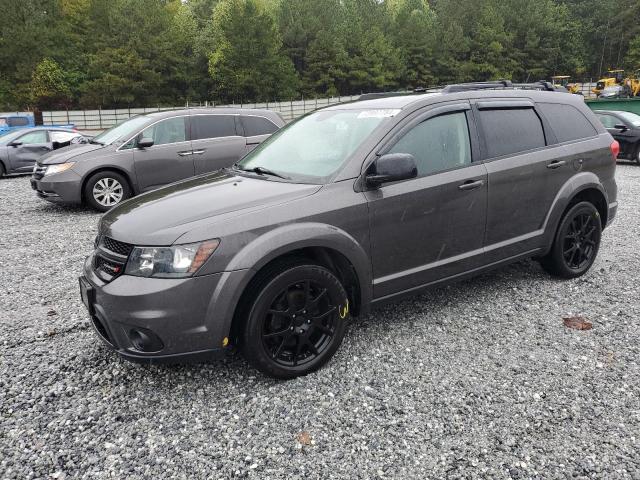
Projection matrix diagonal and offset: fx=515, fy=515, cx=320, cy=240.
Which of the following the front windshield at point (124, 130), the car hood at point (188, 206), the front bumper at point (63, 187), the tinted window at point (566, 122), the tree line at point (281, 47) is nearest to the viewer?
the car hood at point (188, 206)

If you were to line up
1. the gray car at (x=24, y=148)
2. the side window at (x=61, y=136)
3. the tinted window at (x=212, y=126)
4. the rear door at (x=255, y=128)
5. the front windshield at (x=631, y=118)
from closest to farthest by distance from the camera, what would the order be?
1. the tinted window at (x=212, y=126)
2. the rear door at (x=255, y=128)
3. the front windshield at (x=631, y=118)
4. the gray car at (x=24, y=148)
5. the side window at (x=61, y=136)

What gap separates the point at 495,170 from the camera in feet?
13.0

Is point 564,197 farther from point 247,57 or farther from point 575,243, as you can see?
point 247,57

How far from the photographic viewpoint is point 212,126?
29.9 feet

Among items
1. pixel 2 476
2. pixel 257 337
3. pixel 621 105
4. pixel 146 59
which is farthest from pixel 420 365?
pixel 146 59

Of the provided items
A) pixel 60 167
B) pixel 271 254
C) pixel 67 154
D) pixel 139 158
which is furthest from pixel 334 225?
pixel 67 154

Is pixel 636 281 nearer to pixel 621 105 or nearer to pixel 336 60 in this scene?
pixel 621 105

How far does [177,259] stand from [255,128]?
6967 mm

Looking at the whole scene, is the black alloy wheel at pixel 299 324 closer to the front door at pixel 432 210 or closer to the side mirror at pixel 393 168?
the front door at pixel 432 210

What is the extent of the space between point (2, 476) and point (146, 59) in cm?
5346

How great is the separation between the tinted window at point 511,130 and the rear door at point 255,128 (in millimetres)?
5685

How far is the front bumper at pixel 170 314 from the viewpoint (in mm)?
2768

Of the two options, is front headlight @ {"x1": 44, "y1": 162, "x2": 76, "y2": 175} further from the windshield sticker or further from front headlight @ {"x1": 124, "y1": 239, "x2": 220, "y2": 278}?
front headlight @ {"x1": 124, "y1": 239, "x2": 220, "y2": 278}

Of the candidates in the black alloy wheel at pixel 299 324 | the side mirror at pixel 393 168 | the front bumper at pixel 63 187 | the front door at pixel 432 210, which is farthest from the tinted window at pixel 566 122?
the front bumper at pixel 63 187
